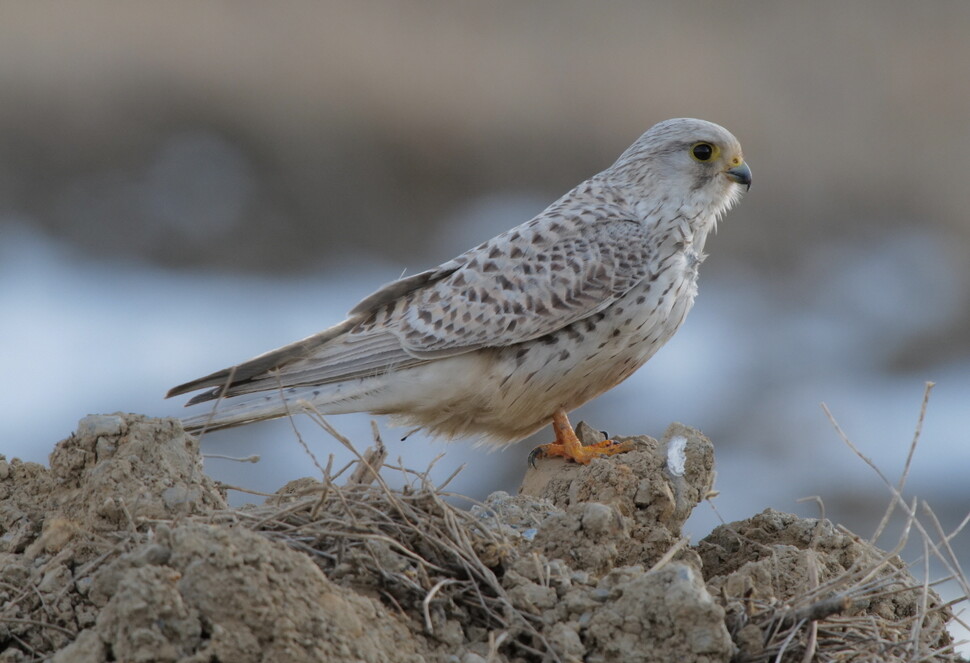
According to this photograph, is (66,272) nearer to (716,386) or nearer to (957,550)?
(716,386)

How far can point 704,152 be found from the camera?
5.61 meters

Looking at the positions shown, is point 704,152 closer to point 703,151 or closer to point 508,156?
point 703,151

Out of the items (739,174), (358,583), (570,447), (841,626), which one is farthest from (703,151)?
(358,583)

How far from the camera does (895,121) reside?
48.2 feet

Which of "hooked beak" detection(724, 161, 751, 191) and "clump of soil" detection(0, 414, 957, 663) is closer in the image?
"clump of soil" detection(0, 414, 957, 663)

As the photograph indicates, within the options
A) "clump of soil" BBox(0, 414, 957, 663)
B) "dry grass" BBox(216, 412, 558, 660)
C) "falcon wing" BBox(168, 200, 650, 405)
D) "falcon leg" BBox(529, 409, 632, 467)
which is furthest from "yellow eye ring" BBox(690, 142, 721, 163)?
"dry grass" BBox(216, 412, 558, 660)

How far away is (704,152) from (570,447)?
4.44ft

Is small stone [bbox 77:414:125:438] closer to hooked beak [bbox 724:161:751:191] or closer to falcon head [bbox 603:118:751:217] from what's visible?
falcon head [bbox 603:118:751:217]

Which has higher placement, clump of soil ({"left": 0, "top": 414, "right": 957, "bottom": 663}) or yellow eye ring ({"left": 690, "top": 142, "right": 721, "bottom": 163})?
yellow eye ring ({"left": 690, "top": 142, "right": 721, "bottom": 163})

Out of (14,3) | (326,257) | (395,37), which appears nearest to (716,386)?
(326,257)

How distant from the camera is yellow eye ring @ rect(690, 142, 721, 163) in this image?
5.60 m

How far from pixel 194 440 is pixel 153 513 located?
34 centimetres

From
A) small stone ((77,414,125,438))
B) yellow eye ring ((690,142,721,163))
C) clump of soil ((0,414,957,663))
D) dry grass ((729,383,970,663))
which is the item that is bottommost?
dry grass ((729,383,970,663))

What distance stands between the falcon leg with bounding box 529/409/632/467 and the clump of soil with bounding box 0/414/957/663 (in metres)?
1.10
